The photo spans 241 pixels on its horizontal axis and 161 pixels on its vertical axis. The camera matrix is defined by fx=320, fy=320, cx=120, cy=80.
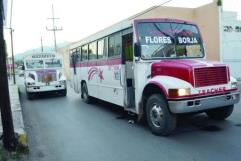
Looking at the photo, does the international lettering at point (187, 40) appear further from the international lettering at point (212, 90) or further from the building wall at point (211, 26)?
the building wall at point (211, 26)

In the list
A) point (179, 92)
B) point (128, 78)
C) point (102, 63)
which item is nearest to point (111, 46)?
point (102, 63)

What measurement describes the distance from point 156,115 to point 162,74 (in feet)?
3.18

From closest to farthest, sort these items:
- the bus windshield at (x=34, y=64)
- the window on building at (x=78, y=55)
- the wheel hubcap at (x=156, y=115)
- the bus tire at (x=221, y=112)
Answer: the wheel hubcap at (x=156, y=115), the bus tire at (x=221, y=112), the window on building at (x=78, y=55), the bus windshield at (x=34, y=64)

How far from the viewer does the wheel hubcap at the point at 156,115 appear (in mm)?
7355

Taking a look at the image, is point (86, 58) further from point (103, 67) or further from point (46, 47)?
point (46, 47)

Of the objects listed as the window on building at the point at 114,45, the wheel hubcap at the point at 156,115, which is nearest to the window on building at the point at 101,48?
the window on building at the point at 114,45

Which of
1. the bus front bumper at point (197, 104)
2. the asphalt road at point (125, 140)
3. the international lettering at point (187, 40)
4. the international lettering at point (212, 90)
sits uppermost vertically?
the international lettering at point (187, 40)

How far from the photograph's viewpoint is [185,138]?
7074 millimetres

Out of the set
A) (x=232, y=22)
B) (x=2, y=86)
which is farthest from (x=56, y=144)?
(x=232, y=22)

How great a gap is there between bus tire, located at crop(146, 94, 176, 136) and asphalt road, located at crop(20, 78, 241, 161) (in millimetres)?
197

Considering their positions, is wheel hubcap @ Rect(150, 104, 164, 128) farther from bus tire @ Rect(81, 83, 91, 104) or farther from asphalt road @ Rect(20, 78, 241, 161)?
bus tire @ Rect(81, 83, 91, 104)

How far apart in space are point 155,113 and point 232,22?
56.4 feet

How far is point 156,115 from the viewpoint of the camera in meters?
7.47

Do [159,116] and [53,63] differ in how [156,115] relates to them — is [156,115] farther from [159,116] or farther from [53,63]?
[53,63]
